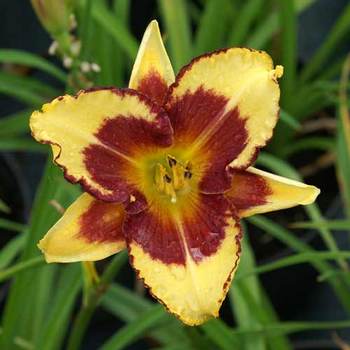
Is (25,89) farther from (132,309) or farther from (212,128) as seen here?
(212,128)

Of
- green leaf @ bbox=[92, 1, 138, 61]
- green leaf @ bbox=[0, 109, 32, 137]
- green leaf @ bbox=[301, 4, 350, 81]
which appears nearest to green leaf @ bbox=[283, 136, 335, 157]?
green leaf @ bbox=[301, 4, 350, 81]

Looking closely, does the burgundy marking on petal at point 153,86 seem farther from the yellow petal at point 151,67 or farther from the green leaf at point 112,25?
the green leaf at point 112,25

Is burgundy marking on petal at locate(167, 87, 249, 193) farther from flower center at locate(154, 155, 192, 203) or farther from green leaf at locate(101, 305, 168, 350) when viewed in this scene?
green leaf at locate(101, 305, 168, 350)

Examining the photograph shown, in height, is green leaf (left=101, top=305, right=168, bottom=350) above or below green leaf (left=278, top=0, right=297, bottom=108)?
below

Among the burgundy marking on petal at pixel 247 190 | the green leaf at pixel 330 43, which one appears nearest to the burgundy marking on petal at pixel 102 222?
the burgundy marking on petal at pixel 247 190

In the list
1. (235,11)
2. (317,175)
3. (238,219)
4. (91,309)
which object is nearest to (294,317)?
(317,175)

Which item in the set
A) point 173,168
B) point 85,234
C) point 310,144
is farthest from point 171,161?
point 310,144

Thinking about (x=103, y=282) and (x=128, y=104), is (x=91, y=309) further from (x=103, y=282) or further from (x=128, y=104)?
(x=128, y=104)
